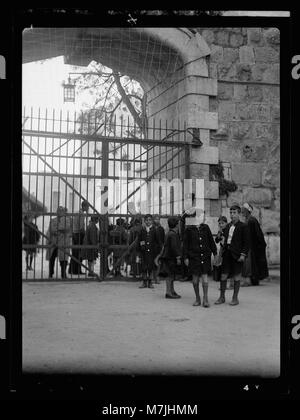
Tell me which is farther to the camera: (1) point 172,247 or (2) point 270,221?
(1) point 172,247

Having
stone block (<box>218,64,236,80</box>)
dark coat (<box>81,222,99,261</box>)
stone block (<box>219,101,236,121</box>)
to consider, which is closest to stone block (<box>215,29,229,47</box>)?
stone block (<box>218,64,236,80</box>)

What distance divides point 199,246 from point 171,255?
2.43 feet

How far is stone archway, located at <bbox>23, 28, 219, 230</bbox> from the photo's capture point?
6.47 metres

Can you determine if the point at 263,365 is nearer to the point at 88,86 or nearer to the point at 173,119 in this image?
the point at 173,119

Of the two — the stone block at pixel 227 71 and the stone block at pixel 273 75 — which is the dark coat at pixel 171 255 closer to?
the stone block at pixel 227 71

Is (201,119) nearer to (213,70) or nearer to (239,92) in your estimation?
(213,70)

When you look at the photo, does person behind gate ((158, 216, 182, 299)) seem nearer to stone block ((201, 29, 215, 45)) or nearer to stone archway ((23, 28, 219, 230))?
stone archway ((23, 28, 219, 230))

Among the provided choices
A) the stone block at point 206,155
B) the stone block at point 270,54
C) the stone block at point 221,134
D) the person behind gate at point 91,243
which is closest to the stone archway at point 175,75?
the stone block at point 206,155

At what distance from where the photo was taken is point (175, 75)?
7.29 metres

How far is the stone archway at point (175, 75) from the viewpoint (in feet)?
21.2

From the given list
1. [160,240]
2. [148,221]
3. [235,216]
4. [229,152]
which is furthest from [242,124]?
[160,240]

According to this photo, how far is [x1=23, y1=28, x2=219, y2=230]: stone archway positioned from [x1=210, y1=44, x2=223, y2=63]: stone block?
0.33 feet
